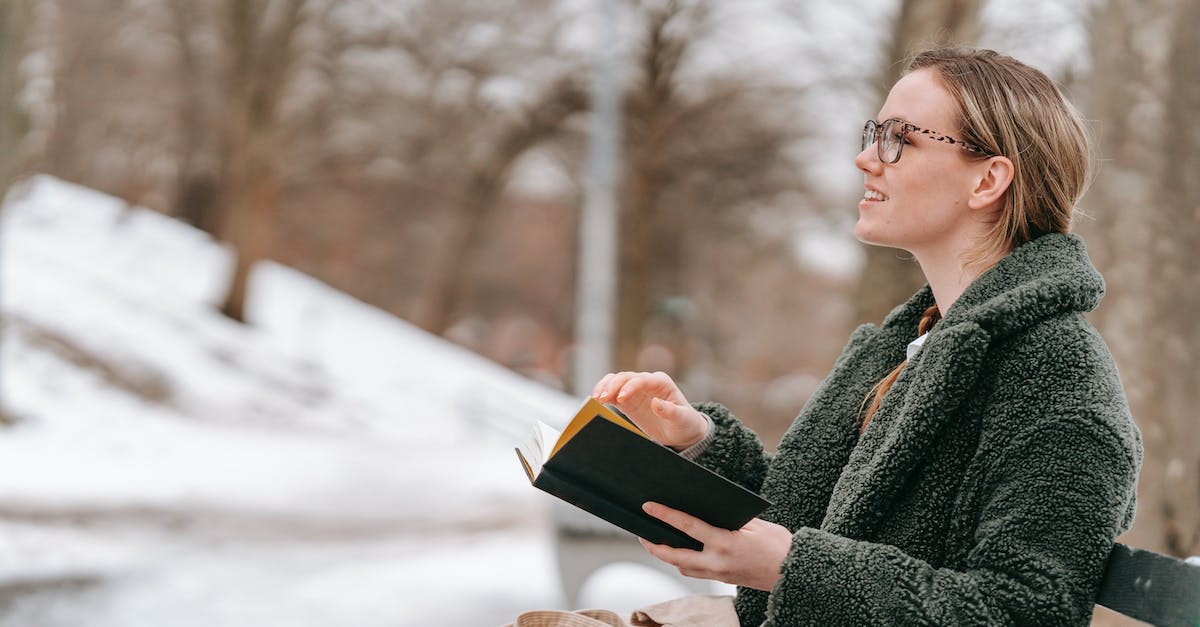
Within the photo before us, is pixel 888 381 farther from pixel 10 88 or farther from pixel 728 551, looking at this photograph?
pixel 10 88

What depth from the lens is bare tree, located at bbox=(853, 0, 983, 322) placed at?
5980 millimetres

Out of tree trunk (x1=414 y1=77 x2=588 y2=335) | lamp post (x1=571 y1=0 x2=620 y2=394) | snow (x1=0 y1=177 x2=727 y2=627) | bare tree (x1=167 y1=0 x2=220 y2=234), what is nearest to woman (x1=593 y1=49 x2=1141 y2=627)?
snow (x1=0 y1=177 x2=727 y2=627)

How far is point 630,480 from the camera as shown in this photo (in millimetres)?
1527

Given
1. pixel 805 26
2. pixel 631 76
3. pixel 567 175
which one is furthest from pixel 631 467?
pixel 567 175

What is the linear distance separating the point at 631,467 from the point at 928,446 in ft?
1.39

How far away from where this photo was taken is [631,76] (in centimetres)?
1442

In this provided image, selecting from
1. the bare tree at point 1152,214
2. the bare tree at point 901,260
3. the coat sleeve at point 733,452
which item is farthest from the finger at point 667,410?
the bare tree at point 901,260

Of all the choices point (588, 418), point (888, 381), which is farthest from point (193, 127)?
point (588, 418)

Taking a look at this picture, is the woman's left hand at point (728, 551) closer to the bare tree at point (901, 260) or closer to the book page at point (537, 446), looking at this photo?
the book page at point (537, 446)

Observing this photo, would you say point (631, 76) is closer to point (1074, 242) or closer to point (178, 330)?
point (178, 330)

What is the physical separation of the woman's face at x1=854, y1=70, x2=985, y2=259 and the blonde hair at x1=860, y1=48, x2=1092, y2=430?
1.0 inches

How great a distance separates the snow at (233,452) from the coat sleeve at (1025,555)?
400 cm

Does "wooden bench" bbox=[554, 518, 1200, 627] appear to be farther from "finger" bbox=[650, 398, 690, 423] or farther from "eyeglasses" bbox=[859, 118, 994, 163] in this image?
"finger" bbox=[650, 398, 690, 423]

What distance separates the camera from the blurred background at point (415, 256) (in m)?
5.26
